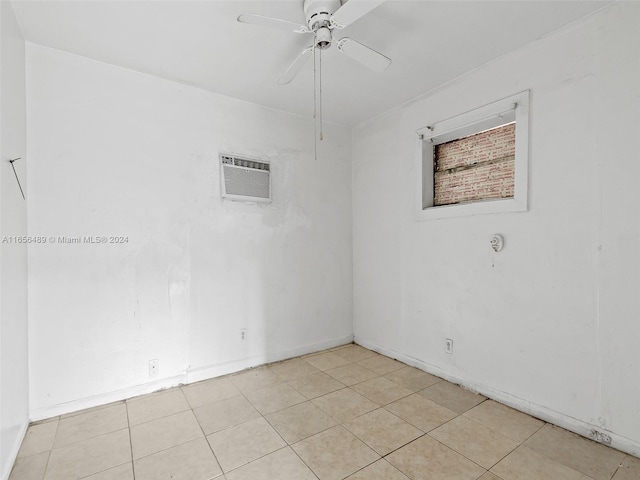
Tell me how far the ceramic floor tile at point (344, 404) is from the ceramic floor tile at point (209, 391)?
2.33 ft

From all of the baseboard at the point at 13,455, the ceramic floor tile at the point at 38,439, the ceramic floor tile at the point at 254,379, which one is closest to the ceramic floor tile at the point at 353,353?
the ceramic floor tile at the point at 254,379

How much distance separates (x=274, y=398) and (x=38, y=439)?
4.89 feet

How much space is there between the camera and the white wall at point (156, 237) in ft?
7.32

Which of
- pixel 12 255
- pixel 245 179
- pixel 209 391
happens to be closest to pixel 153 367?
pixel 209 391

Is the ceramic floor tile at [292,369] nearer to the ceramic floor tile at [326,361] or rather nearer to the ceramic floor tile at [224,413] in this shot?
the ceramic floor tile at [326,361]

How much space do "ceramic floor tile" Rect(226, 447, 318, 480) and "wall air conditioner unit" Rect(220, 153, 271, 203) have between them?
2.08 metres

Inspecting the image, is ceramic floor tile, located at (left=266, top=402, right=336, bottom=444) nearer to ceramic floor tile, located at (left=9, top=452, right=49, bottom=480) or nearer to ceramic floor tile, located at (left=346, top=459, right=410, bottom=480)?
ceramic floor tile, located at (left=346, top=459, right=410, bottom=480)

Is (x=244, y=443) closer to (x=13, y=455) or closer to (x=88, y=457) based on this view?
(x=88, y=457)

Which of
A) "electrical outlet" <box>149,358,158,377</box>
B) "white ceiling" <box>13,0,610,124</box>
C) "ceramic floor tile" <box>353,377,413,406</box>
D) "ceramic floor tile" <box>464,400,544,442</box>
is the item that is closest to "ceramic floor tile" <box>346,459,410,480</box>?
"ceramic floor tile" <box>353,377,413,406</box>

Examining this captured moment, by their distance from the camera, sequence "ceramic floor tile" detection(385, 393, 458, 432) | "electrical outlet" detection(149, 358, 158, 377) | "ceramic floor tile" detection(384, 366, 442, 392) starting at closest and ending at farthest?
"ceramic floor tile" detection(385, 393, 458, 432)
"electrical outlet" detection(149, 358, 158, 377)
"ceramic floor tile" detection(384, 366, 442, 392)

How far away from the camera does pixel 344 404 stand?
7.84ft

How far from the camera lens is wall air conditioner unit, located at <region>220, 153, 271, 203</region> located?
2.93 m

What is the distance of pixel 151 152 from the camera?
102 inches

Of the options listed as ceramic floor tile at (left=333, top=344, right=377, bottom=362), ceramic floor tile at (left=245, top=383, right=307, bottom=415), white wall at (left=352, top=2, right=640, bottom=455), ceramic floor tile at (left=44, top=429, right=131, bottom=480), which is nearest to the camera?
ceramic floor tile at (left=44, top=429, right=131, bottom=480)
